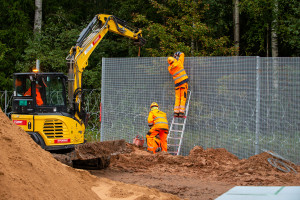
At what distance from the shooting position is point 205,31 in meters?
18.2

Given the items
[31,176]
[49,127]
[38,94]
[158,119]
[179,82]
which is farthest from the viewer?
[179,82]

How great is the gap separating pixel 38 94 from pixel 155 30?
9.27 meters

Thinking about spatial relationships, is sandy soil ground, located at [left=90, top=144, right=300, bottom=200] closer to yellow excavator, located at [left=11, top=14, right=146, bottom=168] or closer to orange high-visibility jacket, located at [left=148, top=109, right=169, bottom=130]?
orange high-visibility jacket, located at [left=148, top=109, right=169, bottom=130]

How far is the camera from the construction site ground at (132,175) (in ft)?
18.9

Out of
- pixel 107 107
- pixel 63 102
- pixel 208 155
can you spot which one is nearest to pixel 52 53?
pixel 107 107

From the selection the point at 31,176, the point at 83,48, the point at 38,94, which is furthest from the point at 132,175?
the point at 31,176

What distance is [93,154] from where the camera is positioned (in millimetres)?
10031

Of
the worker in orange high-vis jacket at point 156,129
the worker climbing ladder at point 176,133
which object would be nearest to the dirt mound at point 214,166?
the worker in orange high-vis jacket at point 156,129

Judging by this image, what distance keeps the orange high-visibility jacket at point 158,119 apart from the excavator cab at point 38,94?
2.53 metres

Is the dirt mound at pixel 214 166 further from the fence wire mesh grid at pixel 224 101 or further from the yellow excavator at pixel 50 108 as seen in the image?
the yellow excavator at pixel 50 108

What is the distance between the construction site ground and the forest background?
259 inches

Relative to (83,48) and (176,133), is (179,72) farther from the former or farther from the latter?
(83,48)

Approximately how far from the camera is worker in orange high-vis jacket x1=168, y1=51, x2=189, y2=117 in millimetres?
12000

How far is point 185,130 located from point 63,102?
12.1 ft
